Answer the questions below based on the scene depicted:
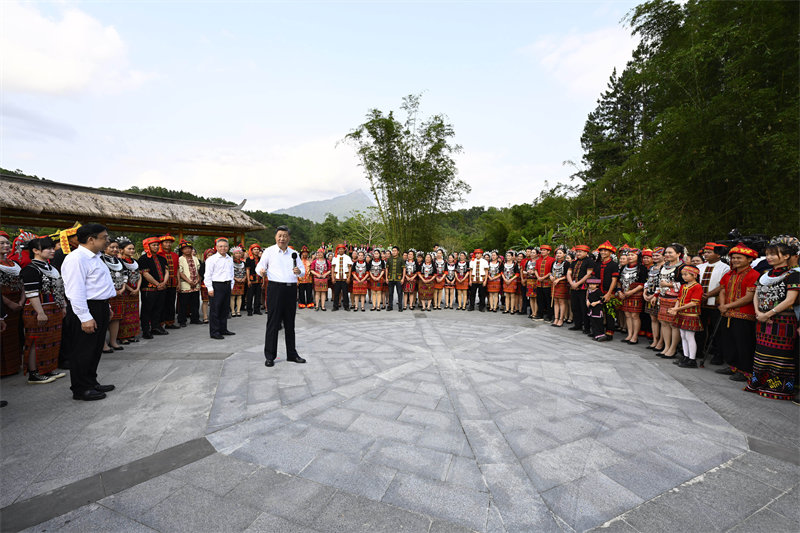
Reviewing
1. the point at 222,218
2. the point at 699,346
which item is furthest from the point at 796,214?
the point at 222,218

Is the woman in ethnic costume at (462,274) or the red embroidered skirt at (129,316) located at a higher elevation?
the woman in ethnic costume at (462,274)

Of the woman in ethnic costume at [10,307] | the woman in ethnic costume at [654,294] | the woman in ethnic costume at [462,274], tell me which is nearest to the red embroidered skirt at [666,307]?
the woman in ethnic costume at [654,294]

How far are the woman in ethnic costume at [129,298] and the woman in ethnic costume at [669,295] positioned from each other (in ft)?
25.4

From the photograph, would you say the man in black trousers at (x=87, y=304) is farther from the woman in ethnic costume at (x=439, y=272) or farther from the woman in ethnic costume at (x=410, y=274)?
the woman in ethnic costume at (x=439, y=272)

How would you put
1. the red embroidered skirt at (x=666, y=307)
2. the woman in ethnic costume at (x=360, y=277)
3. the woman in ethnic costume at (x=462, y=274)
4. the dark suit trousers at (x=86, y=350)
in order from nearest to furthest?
1. the dark suit trousers at (x=86, y=350)
2. the red embroidered skirt at (x=666, y=307)
3. the woman in ethnic costume at (x=360, y=277)
4. the woman in ethnic costume at (x=462, y=274)

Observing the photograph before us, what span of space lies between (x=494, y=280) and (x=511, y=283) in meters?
0.46

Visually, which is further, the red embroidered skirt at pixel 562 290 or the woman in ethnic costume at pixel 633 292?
the red embroidered skirt at pixel 562 290

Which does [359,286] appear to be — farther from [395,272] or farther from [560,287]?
[560,287]

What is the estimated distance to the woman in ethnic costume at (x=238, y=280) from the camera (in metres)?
7.88

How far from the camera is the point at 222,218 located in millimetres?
13789

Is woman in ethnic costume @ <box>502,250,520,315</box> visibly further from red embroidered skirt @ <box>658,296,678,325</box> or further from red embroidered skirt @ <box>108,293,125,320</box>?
red embroidered skirt @ <box>108,293,125,320</box>

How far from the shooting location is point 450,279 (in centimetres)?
927

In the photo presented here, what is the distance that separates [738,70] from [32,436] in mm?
11040

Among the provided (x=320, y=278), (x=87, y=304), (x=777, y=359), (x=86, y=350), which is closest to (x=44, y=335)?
(x=86, y=350)
